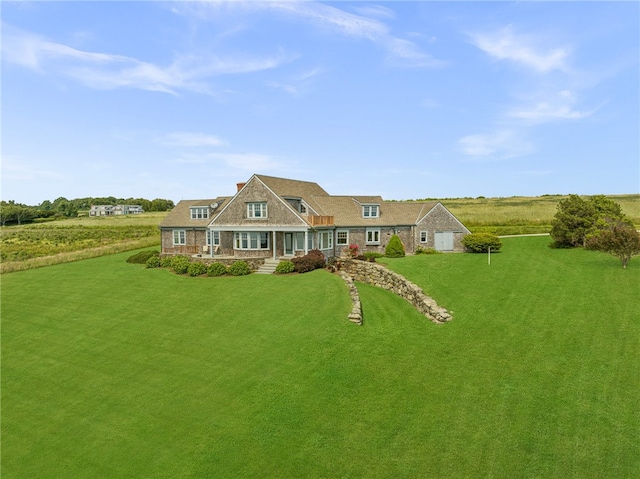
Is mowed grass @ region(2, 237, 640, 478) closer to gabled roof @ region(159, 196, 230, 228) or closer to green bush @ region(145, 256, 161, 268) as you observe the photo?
green bush @ region(145, 256, 161, 268)

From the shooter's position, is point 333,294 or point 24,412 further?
point 333,294

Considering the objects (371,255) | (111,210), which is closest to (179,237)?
(371,255)

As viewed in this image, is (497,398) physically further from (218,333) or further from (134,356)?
(134,356)

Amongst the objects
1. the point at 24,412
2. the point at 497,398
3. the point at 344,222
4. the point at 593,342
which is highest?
the point at 344,222

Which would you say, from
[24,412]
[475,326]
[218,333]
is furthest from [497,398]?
[24,412]

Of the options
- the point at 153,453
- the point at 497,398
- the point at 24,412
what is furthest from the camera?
the point at 24,412

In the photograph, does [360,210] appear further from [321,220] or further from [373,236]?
[321,220]
